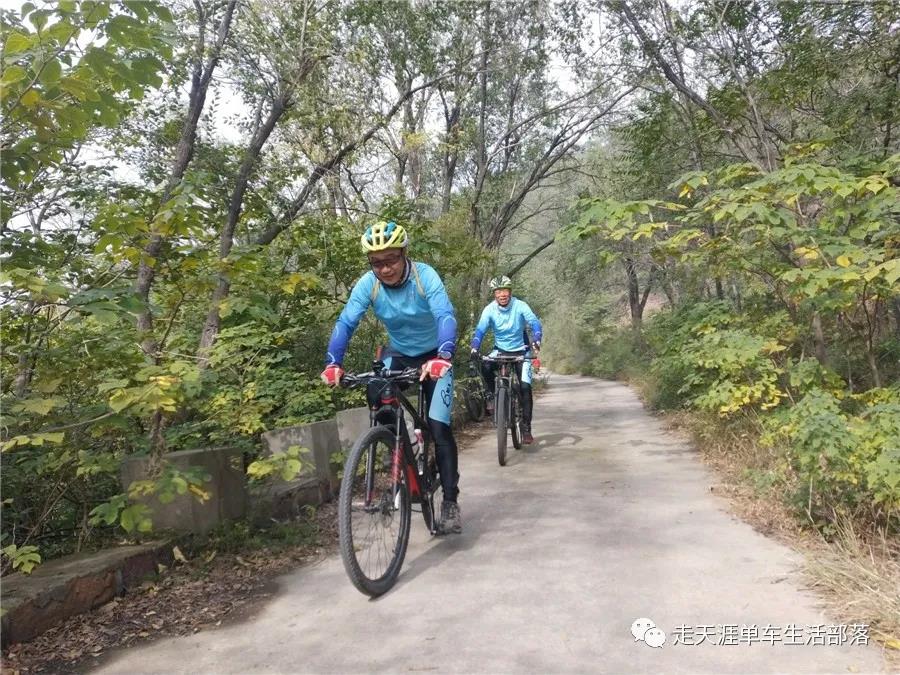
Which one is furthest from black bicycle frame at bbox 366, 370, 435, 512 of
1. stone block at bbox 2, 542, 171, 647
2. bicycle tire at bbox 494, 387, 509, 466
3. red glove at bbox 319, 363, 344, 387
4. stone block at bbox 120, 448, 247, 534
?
bicycle tire at bbox 494, 387, 509, 466

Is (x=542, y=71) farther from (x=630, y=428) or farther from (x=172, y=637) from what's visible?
(x=172, y=637)

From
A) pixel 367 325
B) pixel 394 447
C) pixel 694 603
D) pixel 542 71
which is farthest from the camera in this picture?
pixel 542 71

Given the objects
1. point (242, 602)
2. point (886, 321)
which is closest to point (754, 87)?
point (886, 321)

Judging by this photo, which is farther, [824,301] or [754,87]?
[754,87]

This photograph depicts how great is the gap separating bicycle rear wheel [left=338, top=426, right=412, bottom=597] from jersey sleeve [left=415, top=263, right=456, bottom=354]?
2.08 feet

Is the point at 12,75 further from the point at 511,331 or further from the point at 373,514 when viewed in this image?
the point at 511,331

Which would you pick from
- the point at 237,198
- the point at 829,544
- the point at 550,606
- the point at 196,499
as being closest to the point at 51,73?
the point at 196,499

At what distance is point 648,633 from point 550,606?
489mm

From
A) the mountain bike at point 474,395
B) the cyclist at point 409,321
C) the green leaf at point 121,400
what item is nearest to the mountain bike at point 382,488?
the cyclist at point 409,321

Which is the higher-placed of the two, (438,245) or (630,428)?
(438,245)

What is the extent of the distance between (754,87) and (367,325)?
18.5 ft

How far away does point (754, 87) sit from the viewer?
282 inches

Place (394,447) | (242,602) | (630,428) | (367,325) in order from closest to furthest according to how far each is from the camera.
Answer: (242,602) → (394,447) → (367,325) → (630,428)

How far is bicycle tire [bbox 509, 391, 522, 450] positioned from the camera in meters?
7.11
